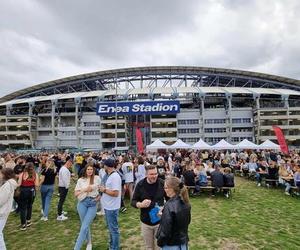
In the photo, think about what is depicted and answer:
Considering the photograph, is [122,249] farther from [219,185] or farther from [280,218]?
[219,185]

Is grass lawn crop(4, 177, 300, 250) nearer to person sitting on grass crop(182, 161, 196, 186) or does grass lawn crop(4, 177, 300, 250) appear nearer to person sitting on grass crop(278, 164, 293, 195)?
person sitting on grass crop(182, 161, 196, 186)

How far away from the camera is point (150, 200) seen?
4.75m

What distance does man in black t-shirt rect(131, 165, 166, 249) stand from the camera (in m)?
4.79

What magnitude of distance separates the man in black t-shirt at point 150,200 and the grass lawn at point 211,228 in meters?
2.52

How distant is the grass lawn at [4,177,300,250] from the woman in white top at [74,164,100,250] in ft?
4.14

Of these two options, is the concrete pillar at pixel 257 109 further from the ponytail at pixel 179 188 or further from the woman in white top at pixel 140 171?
the ponytail at pixel 179 188

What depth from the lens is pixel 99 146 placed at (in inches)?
3206

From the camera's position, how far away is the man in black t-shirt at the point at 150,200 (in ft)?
15.7

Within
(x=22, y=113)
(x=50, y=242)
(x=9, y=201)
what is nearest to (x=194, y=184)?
(x=50, y=242)

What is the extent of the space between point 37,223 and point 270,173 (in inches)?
Result: 536

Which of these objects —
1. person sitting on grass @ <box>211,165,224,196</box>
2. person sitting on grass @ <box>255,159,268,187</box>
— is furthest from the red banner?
person sitting on grass @ <box>211,165,224,196</box>

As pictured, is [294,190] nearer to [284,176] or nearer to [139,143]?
[284,176]

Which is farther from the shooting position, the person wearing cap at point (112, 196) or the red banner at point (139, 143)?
the red banner at point (139, 143)

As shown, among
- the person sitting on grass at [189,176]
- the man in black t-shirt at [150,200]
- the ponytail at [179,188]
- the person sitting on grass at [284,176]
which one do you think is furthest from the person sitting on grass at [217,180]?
A: the ponytail at [179,188]
